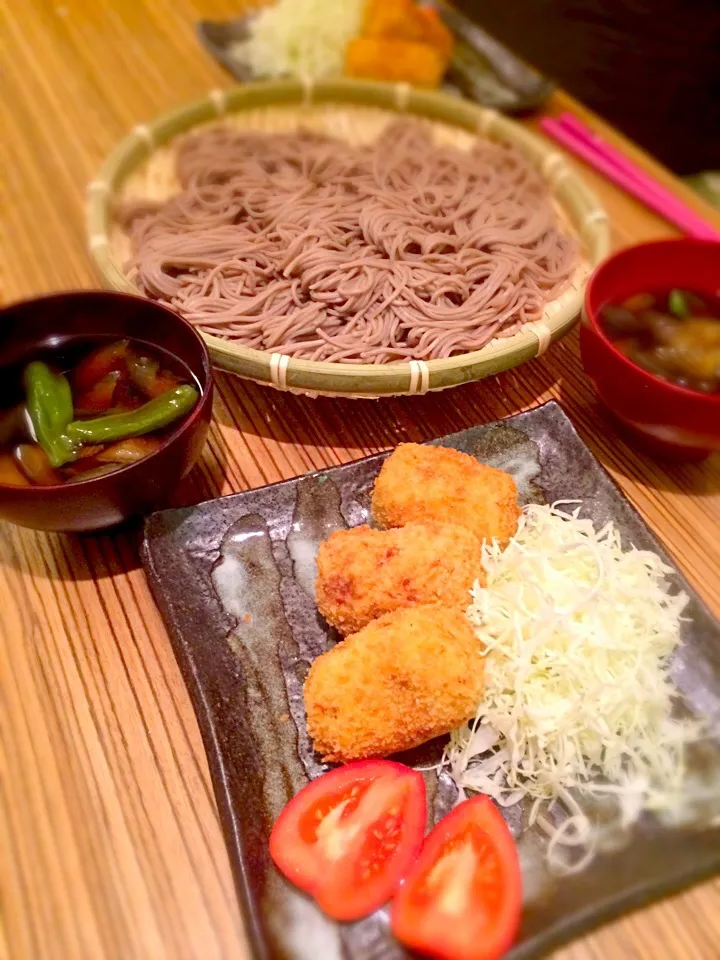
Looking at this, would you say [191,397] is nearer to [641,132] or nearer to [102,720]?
[102,720]

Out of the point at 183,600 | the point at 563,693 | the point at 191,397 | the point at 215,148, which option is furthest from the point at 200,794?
the point at 215,148

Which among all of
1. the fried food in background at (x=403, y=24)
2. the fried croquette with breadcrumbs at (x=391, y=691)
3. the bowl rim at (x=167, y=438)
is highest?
the fried food in background at (x=403, y=24)

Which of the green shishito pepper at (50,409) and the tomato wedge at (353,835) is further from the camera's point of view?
the green shishito pepper at (50,409)

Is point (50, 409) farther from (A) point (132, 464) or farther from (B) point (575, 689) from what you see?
(B) point (575, 689)

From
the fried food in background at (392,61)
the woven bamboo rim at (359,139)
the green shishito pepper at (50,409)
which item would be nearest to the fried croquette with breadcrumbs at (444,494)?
the woven bamboo rim at (359,139)

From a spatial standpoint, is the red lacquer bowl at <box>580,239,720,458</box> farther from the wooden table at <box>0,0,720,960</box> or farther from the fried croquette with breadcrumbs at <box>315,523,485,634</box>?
the fried croquette with breadcrumbs at <box>315,523,485,634</box>

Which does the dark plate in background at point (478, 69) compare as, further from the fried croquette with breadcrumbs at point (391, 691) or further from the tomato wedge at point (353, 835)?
the tomato wedge at point (353, 835)

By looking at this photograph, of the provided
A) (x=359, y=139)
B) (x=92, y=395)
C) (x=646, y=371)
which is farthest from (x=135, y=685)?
(x=359, y=139)
